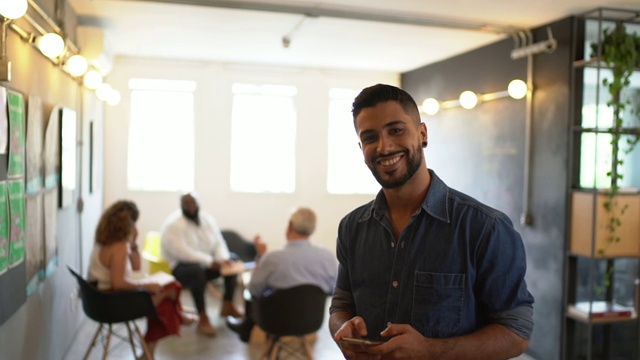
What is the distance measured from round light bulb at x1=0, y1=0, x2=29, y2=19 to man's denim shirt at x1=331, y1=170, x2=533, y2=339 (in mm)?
1735

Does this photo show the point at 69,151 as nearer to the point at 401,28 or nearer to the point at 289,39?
the point at 289,39

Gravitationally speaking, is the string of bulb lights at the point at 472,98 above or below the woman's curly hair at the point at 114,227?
above

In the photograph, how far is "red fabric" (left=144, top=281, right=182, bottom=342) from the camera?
166 inches

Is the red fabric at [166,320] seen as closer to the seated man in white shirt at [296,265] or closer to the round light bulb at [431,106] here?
the seated man in white shirt at [296,265]

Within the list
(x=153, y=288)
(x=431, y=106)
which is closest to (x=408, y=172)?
(x=153, y=288)

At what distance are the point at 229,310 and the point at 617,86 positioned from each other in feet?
12.7

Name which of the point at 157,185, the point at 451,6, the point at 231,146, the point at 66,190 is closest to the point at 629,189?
the point at 451,6

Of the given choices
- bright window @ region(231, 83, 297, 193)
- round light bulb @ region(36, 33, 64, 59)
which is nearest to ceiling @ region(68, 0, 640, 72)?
bright window @ region(231, 83, 297, 193)

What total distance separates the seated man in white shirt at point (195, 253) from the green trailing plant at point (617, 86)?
3.34m

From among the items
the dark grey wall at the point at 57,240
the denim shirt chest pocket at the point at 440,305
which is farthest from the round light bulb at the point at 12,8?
the denim shirt chest pocket at the point at 440,305

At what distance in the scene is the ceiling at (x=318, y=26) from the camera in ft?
14.0

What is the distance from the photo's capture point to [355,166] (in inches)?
320

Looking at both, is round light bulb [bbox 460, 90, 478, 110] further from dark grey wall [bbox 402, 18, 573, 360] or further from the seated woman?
the seated woman

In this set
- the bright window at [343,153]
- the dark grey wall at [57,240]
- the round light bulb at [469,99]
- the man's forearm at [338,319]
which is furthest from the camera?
the bright window at [343,153]
